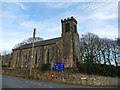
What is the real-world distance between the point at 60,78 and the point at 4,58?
43920 mm

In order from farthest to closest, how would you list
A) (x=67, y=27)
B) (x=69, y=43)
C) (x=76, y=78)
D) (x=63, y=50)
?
(x=67, y=27)
(x=63, y=50)
(x=69, y=43)
(x=76, y=78)

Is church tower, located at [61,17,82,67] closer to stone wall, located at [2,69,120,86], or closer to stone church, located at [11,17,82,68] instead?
stone church, located at [11,17,82,68]

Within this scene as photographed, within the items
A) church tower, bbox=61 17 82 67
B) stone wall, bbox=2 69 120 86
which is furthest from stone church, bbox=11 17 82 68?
stone wall, bbox=2 69 120 86

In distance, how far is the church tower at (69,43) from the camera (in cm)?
2583

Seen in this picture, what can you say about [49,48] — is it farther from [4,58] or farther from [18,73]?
[4,58]

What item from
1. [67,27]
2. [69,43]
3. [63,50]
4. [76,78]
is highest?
[67,27]

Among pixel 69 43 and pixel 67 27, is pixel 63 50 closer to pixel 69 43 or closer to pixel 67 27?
pixel 69 43

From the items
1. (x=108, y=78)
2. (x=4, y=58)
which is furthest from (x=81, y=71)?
(x=4, y=58)

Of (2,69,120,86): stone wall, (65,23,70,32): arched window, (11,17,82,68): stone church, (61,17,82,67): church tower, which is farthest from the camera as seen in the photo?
(65,23,70,32): arched window

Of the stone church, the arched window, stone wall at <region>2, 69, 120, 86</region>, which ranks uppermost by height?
A: the arched window

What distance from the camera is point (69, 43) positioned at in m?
27.6

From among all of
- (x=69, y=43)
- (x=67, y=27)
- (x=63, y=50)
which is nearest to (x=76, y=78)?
(x=63, y=50)

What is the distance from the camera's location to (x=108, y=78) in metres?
17.3

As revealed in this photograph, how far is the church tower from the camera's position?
25828mm
